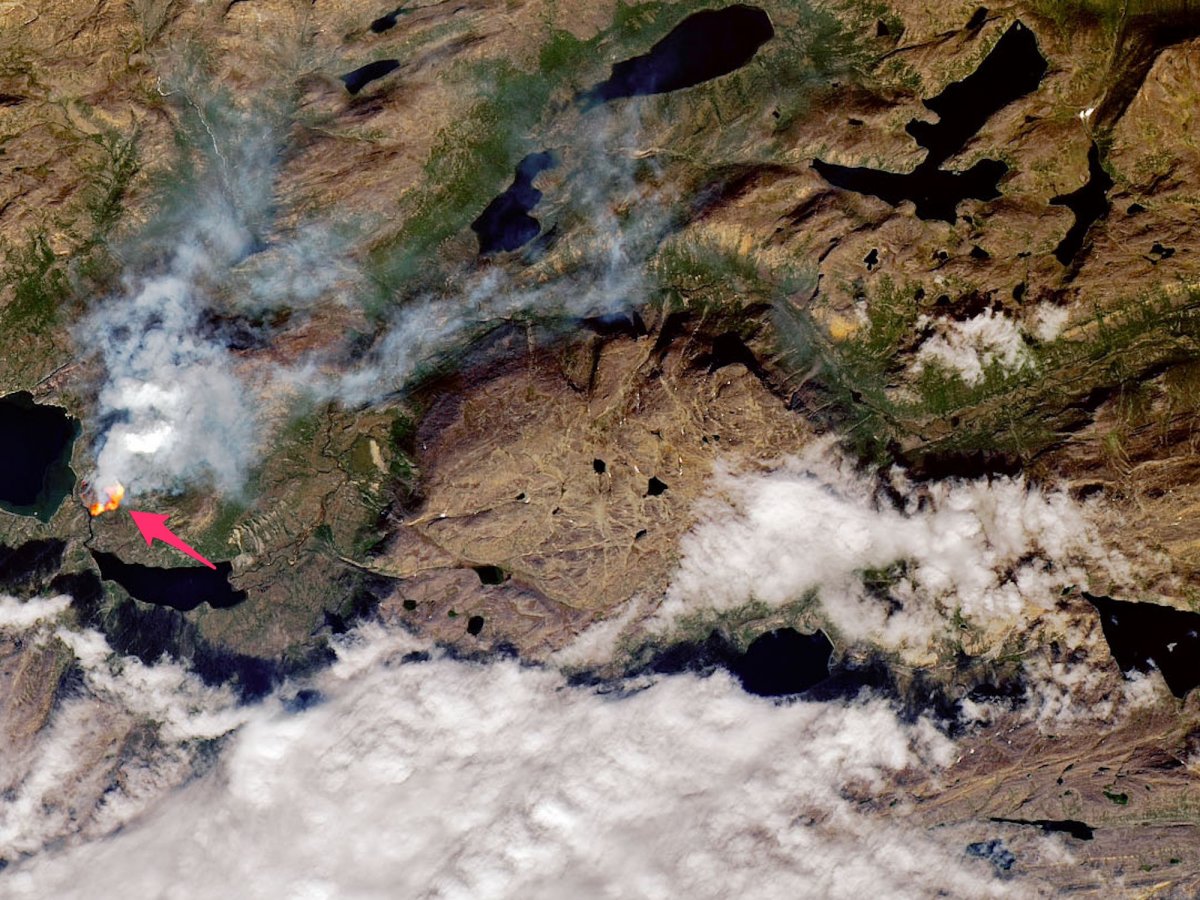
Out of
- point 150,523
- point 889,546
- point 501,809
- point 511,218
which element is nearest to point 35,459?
point 150,523

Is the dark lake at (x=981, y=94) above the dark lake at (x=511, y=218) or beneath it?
beneath


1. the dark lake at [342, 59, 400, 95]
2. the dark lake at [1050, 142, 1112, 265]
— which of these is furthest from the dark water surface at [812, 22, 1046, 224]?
the dark lake at [342, 59, 400, 95]

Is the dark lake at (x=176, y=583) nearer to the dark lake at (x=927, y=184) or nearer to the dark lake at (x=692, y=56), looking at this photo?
the dark lake at (x=692, y=56)

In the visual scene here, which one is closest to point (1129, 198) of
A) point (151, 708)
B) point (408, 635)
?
point (408, 635)

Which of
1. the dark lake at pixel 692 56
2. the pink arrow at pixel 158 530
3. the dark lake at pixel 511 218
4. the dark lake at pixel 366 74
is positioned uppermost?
the dark lake at pixel 366 74

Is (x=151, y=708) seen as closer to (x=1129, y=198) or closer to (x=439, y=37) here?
(x=439, y=37)

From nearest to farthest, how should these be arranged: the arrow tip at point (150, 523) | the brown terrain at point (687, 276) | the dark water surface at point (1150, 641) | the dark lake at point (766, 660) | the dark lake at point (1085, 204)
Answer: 1. the dark lake at point (1085, 204)
2. the brown terrain at point (687, 276)
3. the dark water surface at point (1150, 641)
4. the arrow tip at point (150, 523)
5. the dark lake at point (766, 660)

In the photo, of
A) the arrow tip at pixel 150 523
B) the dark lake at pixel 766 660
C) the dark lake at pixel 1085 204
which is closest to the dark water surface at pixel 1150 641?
the dark lake at pixel 766 660
